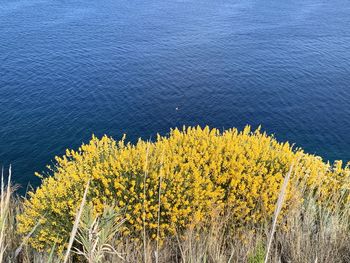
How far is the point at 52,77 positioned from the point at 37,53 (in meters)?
8.97

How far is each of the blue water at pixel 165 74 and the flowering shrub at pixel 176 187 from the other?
2980 centimetres

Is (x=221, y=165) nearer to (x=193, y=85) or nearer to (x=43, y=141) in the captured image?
(x=43, y=141)

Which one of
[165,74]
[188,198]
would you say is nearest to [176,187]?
[188,198]

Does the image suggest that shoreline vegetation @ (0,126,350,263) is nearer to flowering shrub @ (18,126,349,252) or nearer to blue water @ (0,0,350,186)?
flowering shrub @ (18,126,349,252)

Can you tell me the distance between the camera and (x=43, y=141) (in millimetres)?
41969

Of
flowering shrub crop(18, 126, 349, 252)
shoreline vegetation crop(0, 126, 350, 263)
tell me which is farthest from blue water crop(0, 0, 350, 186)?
shoreline vegetation crop(0, 126, 350, 263)

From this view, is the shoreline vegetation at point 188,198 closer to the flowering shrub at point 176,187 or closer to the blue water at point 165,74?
the flowering shrub at point 176,187

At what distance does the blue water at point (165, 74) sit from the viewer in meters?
45.0

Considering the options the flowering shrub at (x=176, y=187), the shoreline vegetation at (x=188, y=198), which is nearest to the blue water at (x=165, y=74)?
the flowering shrub at (x=176, y=187)

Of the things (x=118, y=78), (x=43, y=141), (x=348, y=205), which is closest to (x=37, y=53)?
(x=118, y=78)

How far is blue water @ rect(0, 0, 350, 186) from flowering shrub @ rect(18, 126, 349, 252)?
29.8 meters

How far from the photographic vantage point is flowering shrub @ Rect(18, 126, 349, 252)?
7754mm

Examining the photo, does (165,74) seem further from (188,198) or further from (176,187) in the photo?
(188,198)

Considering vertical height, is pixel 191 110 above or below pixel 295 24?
below
